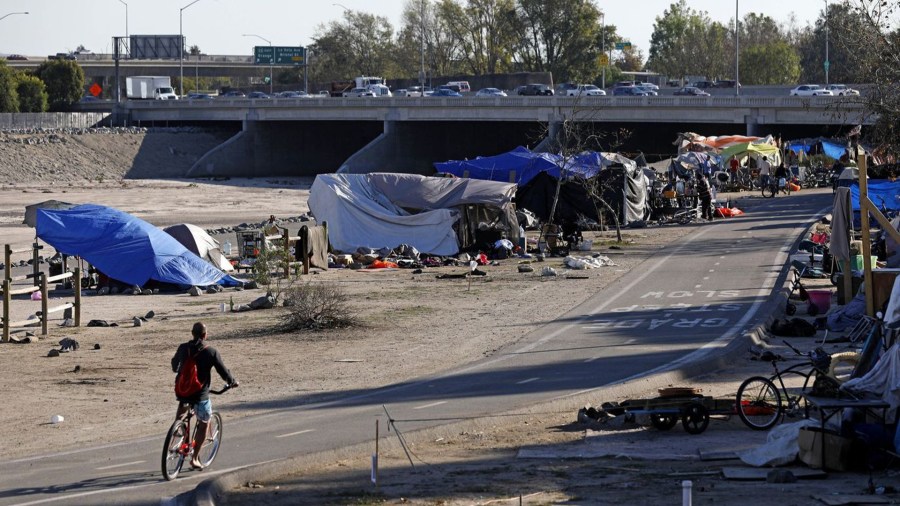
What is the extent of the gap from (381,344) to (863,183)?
8.86 m

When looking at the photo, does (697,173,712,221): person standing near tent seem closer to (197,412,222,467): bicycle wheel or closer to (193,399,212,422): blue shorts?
(197,412,222,467): bicycle wheel

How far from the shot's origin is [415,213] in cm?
3934

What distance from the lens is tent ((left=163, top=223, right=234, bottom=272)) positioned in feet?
108

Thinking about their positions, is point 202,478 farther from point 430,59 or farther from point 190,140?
point 430,59

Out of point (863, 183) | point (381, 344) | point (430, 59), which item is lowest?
point (381, 344)

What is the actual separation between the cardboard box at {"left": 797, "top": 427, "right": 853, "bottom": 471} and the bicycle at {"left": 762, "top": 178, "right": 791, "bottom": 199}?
158 feet

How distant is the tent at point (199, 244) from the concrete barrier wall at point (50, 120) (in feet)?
235

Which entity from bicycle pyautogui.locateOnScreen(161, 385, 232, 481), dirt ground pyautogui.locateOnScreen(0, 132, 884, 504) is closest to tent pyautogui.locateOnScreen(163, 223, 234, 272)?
dirt ground pyautogui.locateOnScreen(0, 132, 884, 504)

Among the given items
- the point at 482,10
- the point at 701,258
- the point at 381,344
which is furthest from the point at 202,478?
the point at 482,10

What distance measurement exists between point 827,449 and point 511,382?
688 centimetres

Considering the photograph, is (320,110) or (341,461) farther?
(320,110)

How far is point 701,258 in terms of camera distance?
36688mm

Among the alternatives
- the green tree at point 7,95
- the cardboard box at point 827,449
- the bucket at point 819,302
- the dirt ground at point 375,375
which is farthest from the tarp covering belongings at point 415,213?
the green tree at point 7,95

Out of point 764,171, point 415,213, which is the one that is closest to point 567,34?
point 764,171
